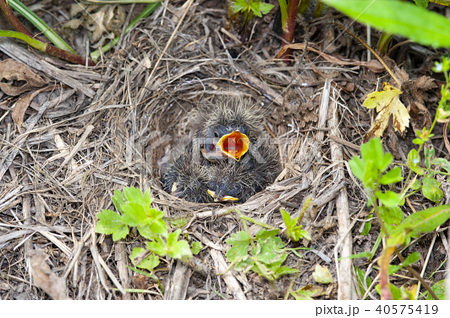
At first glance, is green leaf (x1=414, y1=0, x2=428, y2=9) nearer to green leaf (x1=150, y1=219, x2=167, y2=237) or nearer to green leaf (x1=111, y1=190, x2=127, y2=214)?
green leaf (x1=150, y1=219, x2=167, y2=237)

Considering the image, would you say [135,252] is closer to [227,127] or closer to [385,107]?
[227,127]

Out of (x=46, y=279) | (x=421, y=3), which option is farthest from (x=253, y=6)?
(x=46, y=279)

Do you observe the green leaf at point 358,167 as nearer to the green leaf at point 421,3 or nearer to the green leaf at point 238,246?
the green leaf at point 238,246

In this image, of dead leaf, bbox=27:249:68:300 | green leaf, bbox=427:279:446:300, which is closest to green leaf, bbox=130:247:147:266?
dead leaf, bbox=27:249:68:300
